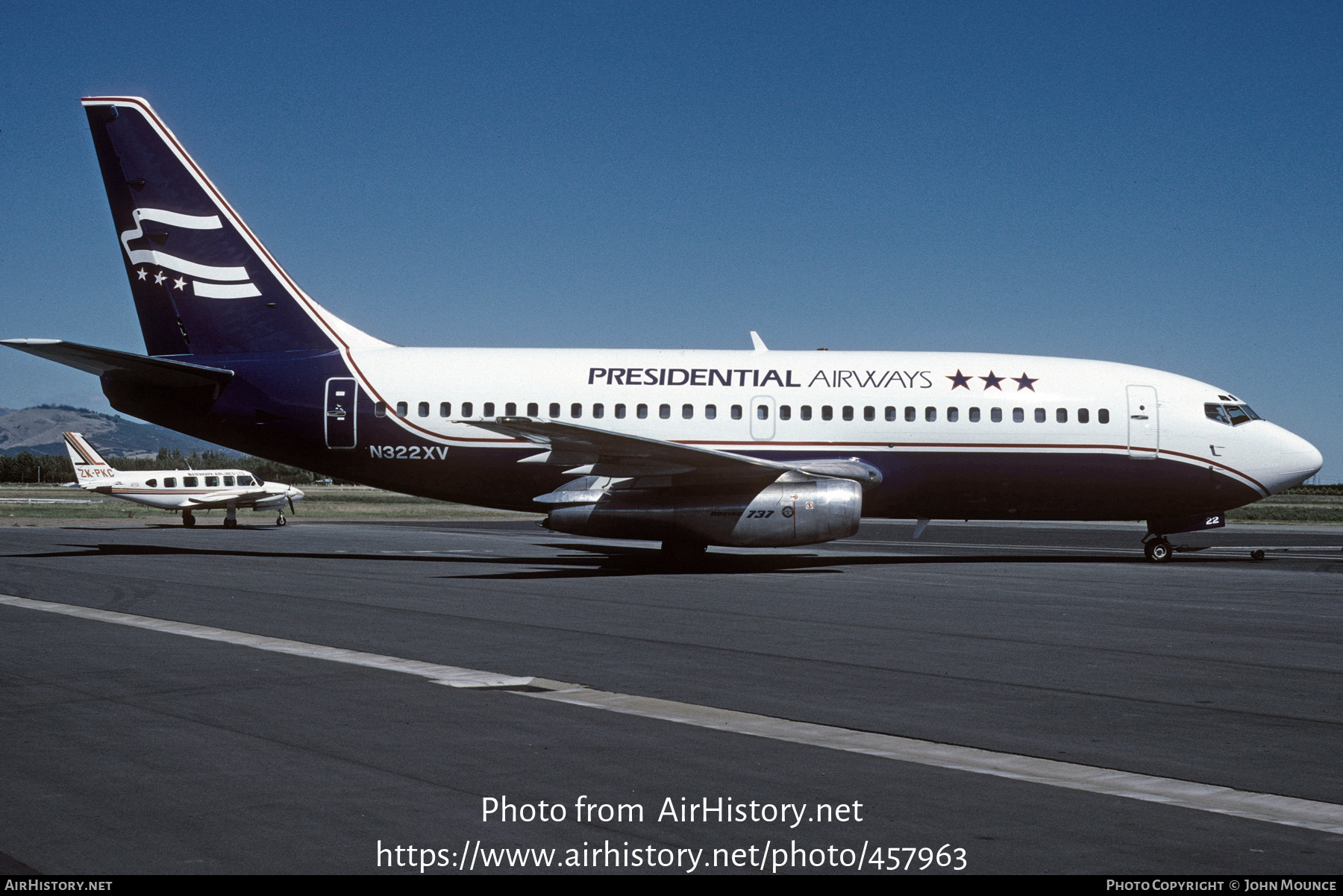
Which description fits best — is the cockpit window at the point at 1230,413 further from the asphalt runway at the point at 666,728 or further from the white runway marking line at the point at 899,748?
the white runway marking line at the point at 899,748

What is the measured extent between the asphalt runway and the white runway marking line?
0.03 meters

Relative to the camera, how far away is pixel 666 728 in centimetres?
828

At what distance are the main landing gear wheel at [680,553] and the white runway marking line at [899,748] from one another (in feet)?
39.8

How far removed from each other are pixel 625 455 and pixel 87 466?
3244 cm

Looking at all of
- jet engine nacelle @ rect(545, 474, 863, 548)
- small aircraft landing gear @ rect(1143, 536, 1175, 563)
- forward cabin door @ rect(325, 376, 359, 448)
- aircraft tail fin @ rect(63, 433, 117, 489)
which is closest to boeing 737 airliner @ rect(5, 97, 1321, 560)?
forward cabin door @ rect(325, 376, 359, 448)

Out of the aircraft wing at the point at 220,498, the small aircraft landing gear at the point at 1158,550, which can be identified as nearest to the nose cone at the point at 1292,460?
the small aircraft landing gear at the point at 1158,550

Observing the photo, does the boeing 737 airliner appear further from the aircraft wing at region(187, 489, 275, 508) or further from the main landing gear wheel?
the aircraft wing at region(187, 489, 275, 508)

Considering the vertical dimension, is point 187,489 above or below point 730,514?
above

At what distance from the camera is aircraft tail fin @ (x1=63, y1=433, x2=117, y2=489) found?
44.9 metres

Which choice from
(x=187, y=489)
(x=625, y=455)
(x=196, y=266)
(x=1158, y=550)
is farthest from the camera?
(x=187, y=489)

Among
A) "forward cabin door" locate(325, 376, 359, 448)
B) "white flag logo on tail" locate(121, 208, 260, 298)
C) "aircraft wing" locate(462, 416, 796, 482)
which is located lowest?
"aircraft wing" locate(462, 416, 796, 482)

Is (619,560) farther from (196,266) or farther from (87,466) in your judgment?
(87,466)

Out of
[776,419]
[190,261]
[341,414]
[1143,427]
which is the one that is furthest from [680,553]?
[190,261]

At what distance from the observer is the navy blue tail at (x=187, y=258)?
25.4 m
